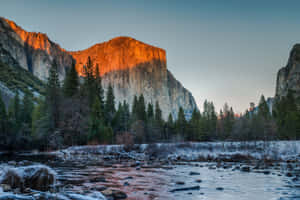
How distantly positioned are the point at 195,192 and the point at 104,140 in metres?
35.9

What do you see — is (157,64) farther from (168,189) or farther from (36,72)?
(168,189)

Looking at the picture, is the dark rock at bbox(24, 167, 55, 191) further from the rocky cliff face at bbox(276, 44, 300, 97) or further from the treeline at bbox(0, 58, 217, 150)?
the rocky cliff face at bbox(276, 44, 300, 97)

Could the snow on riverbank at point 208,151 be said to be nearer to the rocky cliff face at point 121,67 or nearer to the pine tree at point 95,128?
the pine tree at point 95,128

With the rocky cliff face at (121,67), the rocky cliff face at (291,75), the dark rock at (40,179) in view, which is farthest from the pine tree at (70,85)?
the rocky cliff face at (121,67)

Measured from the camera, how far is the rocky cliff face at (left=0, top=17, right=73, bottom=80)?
519ft

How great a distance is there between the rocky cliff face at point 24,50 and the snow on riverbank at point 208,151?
145 metres

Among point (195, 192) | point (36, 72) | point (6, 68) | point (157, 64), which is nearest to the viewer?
point (195, 192)

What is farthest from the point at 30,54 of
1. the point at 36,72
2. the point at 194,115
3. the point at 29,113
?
the point at 194,115

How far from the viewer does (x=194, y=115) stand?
250ft

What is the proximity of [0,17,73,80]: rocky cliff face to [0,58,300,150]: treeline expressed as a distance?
383 feet

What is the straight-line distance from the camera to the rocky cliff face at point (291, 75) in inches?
4634

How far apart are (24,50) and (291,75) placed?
181 metres

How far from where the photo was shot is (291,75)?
125 metres

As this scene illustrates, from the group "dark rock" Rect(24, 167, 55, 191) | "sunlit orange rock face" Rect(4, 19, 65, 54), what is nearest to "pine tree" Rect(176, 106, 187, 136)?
"dark rock" Rect(24, 167, 55, 191)
